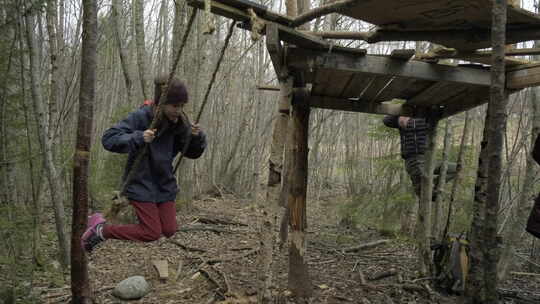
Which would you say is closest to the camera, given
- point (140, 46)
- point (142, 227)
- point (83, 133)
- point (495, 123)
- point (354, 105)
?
point (495, 123)

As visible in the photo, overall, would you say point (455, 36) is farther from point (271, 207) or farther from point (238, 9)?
point (271, 207)

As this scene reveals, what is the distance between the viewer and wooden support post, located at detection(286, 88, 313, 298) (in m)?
4.44

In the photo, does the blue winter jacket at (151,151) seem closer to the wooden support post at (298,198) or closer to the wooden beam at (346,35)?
the wooden support post at (298,198)

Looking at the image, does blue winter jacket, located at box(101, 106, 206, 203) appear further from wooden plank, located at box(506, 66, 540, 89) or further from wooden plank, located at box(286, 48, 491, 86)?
wooden plank, located at box(506, 66, 540, 89)

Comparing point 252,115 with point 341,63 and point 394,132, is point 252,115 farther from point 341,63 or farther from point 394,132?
point 341,63

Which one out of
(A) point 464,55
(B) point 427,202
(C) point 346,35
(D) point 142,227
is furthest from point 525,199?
(D) point 142,227

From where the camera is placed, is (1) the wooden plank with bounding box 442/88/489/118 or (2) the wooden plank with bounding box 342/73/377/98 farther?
(1) the wooden plank with bounding box 442/88/489/118

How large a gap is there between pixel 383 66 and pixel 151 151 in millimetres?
2229

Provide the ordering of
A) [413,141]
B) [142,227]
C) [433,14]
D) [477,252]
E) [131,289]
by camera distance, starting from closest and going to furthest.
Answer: [433,14], [477,252], [142,227], [131,289], [413,141]

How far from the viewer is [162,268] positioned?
17.1 feet

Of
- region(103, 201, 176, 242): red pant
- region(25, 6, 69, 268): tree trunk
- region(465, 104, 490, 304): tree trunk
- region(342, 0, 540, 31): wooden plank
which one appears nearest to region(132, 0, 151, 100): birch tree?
region(25, 6, 69, 268): tree trunk

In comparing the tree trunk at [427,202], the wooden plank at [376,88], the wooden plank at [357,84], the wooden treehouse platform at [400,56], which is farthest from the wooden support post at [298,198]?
the tree trunk at [427,202]

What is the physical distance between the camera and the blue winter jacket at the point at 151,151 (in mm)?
3354

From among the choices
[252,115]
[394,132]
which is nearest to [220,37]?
[252,115]
